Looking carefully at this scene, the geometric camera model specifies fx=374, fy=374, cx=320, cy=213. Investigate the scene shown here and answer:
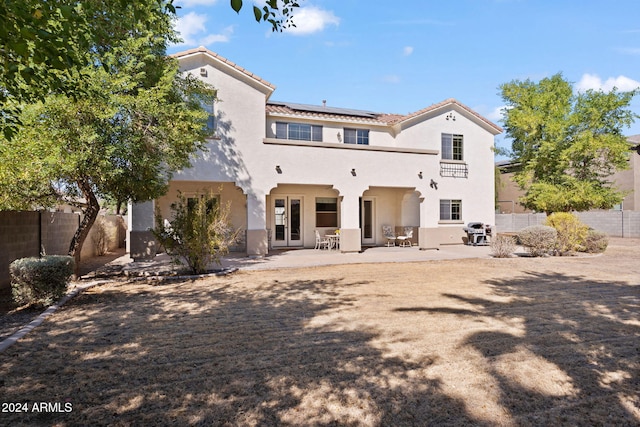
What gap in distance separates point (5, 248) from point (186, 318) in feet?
19.7

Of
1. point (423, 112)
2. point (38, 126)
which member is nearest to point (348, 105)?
point (423, 112)

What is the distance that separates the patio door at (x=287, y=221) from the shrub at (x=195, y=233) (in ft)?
26.5

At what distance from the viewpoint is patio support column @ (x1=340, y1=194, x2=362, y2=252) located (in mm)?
17062

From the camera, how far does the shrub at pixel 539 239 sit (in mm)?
16172

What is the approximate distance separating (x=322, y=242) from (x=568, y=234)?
11.2m

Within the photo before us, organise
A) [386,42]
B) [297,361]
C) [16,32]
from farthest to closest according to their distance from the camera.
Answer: [386,42], [297,361], [16,32]

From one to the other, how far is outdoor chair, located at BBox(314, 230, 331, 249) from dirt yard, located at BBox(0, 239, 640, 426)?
946 cm

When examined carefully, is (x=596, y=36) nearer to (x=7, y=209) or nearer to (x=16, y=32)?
(x=16, y=32)

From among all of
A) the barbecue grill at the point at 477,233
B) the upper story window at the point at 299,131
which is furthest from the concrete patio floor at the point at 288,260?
the upper story window at the point at 299,131

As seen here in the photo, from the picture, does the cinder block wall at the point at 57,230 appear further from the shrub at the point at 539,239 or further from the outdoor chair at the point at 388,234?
the shrub at the point at 539,239

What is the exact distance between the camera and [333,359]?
16.1 ft

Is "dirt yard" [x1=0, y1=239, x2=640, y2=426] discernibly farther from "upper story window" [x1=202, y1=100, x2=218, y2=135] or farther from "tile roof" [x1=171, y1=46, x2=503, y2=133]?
"tile roof" [x1=171, y1=46, x2=503, y2=133]

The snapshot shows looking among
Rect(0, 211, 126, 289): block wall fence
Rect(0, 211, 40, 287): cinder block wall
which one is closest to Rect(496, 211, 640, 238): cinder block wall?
Rect(0, 211, 126, 289): block wall fence

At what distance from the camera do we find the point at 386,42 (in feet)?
43.3
